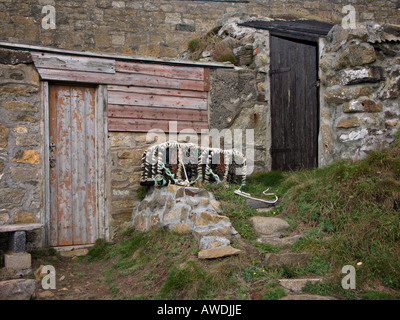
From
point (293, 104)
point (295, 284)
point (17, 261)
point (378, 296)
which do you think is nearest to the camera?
point (378, 296)

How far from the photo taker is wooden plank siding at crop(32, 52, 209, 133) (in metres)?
5.28

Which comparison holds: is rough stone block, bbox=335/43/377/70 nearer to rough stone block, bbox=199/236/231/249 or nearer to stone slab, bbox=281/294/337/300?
rough stone block, bbox=199/236/231/249

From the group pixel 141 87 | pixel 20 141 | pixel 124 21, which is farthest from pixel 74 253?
pixel 124 21

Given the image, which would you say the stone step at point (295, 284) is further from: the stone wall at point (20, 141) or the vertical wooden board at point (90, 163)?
the stone wall at point (20, 141)

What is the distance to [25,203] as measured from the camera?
4.89m

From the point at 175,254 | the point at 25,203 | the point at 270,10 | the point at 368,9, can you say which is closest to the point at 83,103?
the point at 25,203

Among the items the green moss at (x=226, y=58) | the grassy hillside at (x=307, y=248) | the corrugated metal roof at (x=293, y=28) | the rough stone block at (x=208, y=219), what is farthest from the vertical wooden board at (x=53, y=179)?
the corrugated metal roof at (x=293, y=28)

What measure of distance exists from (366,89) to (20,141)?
4.89 m

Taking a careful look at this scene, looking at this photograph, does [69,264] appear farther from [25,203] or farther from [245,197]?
[245,197]

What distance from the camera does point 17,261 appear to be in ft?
14.1

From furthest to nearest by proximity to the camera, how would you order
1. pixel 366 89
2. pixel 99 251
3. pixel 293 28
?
pixel 293 28 < pixel 99 251 < pixel 366 89

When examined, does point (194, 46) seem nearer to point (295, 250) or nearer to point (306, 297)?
point (295, 250)

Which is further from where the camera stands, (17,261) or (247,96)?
(247,96)

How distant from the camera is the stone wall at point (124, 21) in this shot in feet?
28.8
